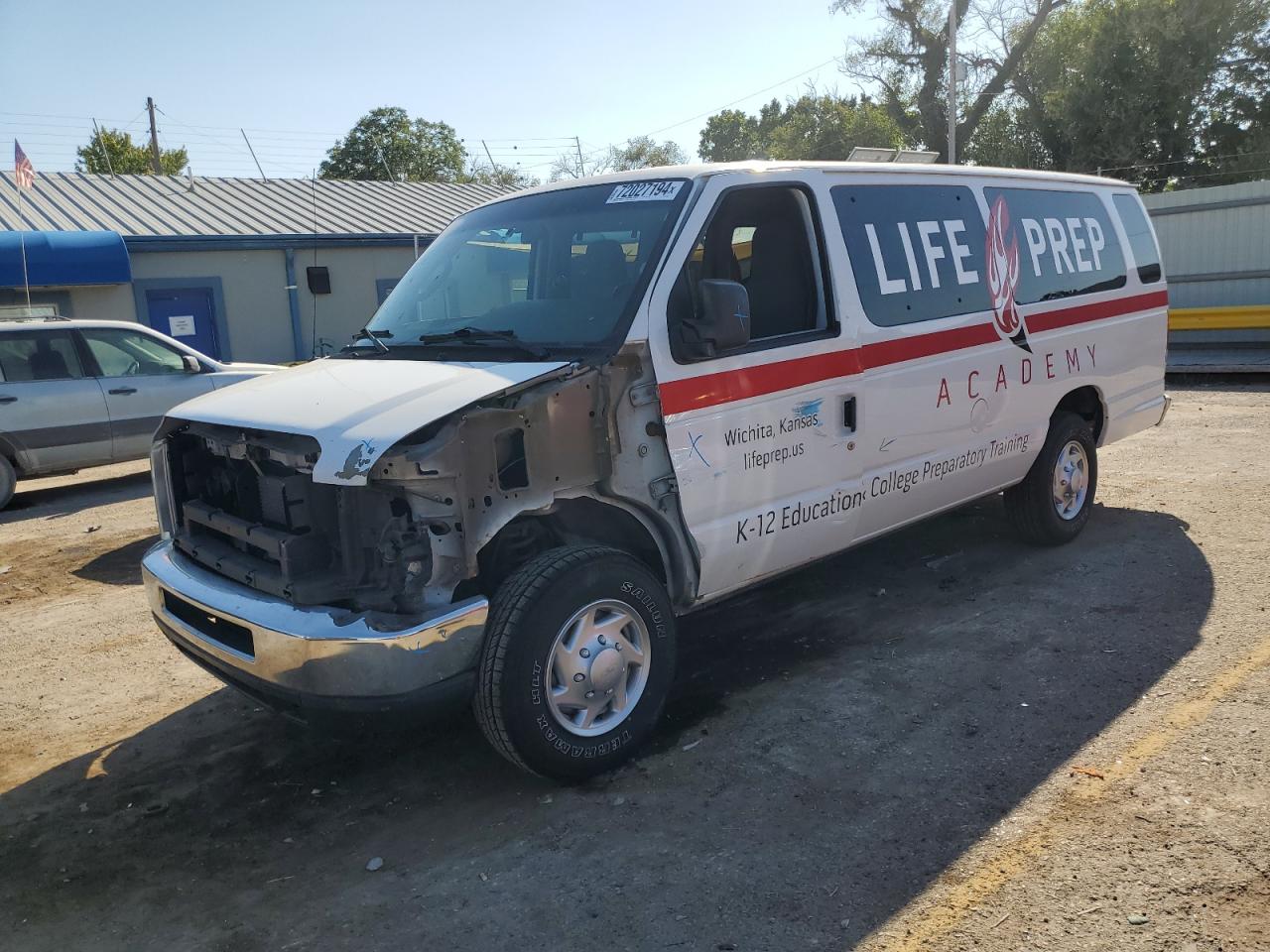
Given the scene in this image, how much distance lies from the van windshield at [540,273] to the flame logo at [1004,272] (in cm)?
229

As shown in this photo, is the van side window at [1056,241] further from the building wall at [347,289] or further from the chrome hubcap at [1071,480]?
the building wall at [347,289]

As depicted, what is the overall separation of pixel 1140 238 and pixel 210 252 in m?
17.8

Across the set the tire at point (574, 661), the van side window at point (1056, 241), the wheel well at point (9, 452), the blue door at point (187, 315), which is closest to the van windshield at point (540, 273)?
the tire at point (574, 661)

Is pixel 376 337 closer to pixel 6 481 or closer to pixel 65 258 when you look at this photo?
pixel 6 481

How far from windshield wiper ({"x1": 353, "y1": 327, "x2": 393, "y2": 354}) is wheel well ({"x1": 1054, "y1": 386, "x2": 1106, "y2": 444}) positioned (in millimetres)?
4213

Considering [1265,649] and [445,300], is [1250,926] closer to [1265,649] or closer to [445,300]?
[1265,649]

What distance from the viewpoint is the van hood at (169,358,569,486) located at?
132 inches

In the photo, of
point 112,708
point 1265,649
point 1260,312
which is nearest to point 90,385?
point 112,708

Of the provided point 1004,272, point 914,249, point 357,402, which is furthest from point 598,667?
point 1004,272

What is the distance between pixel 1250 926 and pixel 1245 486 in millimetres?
6012

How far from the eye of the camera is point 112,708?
496 cm

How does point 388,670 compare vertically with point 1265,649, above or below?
above

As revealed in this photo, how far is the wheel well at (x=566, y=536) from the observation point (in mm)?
3902

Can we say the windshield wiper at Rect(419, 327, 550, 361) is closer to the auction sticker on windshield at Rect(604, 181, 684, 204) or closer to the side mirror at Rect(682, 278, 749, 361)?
the side mirror at Rect(682, 278, 749, 361)
